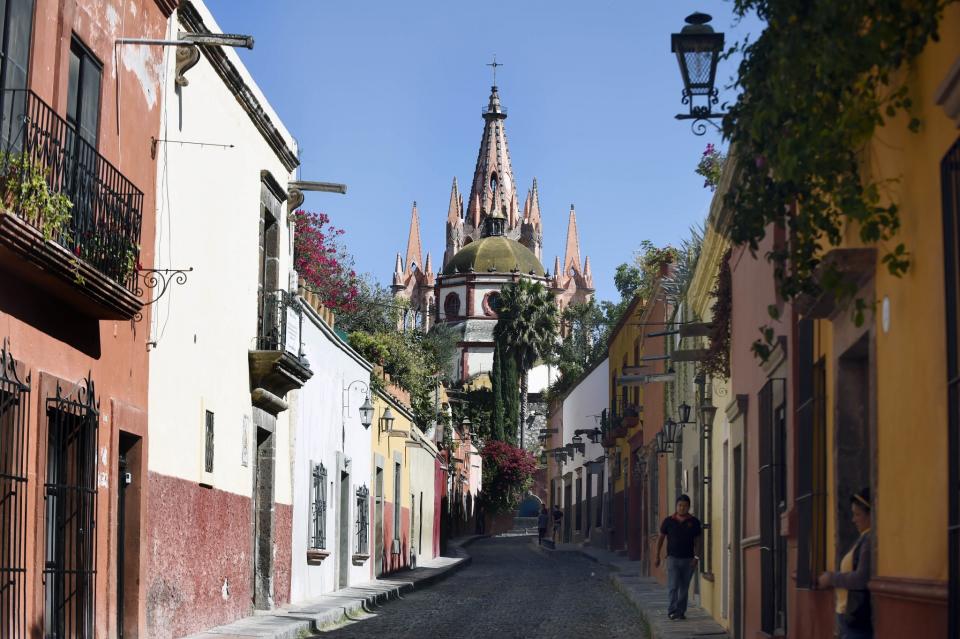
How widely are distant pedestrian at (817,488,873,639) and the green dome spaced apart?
114472 mm

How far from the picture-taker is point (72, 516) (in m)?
11.1

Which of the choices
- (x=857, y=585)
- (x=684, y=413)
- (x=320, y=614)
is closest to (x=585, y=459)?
(x=684, y=413)

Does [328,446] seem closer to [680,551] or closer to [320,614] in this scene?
[320,614]

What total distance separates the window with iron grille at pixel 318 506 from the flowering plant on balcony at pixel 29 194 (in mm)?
11952

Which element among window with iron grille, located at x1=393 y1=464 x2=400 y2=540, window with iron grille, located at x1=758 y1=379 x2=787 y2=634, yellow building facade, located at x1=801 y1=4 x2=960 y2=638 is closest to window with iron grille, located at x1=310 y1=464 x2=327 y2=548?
window with iron grille, located at x1=393 y1=464 x2=400 y2=540

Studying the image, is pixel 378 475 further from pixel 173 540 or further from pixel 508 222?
pixel 508 222

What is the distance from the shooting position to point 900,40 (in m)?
5.93

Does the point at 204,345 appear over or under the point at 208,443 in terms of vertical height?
over

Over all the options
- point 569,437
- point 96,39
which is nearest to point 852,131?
point 96,39

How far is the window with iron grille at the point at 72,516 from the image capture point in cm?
1080

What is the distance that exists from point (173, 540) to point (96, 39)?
4760mm

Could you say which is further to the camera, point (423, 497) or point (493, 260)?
point (493, 260)

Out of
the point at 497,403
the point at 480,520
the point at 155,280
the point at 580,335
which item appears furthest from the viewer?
the point at 580,335

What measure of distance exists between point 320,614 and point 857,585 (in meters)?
10.5
